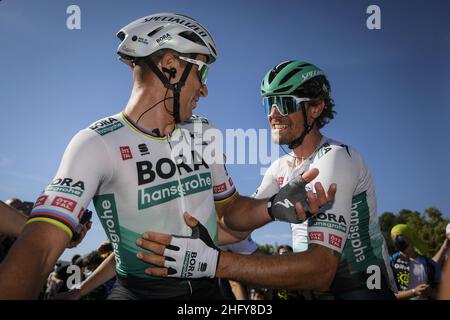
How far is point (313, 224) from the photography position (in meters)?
4.11

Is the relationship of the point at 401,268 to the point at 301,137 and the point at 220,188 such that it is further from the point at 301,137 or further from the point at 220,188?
the point at 220,188

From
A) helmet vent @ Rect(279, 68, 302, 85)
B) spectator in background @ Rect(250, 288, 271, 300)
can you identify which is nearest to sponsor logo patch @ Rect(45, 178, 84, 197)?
helmet vent @ Rect(279, 68, 302, 85)

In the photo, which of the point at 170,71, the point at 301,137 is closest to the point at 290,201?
the point at 301,137

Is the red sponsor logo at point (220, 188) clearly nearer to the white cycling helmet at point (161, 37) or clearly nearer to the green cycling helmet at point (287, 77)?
the white cycling helmet at point (161, 37)

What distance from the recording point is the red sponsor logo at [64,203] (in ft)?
9.97

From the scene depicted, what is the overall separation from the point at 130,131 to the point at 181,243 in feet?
4.28

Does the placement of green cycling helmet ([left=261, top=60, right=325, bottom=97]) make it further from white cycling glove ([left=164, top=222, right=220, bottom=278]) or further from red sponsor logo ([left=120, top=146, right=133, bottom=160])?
white cycling glove ([left=164, top=222, right=220, bottom=278])

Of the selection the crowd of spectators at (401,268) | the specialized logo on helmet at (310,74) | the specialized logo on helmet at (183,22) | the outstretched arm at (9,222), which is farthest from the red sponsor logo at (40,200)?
the crowd of spectators at (401,268)

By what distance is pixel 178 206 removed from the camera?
379cm

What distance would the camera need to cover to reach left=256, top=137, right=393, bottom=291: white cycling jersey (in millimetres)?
4059

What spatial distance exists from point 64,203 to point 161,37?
6.73ft

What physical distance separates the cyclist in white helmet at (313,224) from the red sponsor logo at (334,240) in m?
0.01

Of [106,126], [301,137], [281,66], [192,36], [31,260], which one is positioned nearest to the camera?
[31,260]

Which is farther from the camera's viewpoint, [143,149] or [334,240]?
[334,240]
